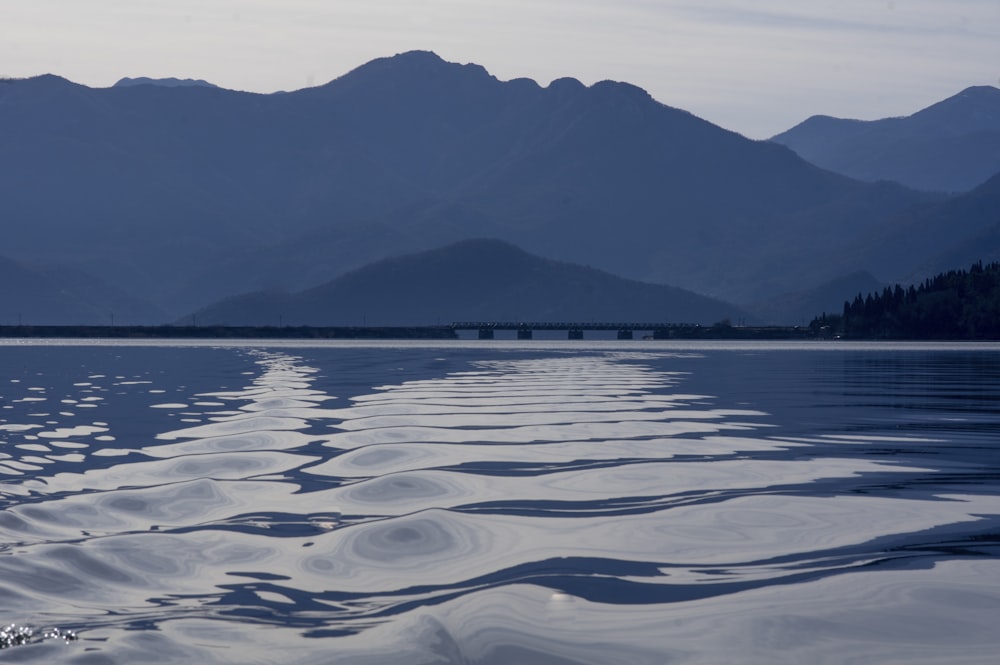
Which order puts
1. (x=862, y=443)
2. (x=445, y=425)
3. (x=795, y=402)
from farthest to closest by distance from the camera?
1. (x=795, y=402)
2. (x=445, y=425)
3. (x=862, y=443)

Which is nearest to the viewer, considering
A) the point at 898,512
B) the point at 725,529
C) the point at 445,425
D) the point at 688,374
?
the point at 725,529

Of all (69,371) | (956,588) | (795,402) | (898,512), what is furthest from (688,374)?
(956,588)

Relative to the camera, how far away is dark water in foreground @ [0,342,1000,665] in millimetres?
16219

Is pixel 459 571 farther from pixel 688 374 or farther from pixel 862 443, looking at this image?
pixel 688 374

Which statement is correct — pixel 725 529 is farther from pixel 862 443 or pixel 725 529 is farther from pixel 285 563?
pixel 862 443

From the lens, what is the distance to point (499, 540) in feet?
73.9

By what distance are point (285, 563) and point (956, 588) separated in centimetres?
1091

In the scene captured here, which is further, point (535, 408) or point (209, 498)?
point (535, 408)

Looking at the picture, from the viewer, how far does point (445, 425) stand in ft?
146

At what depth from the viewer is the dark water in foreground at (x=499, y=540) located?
16219 mm

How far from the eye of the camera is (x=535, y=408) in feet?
178

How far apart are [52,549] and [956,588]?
589 inches

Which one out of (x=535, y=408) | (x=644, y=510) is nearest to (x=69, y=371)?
(x=535, y=408)

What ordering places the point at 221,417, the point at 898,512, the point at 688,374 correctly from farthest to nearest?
the point at 688,374 → the point at 221,417 → the point at 898,512
